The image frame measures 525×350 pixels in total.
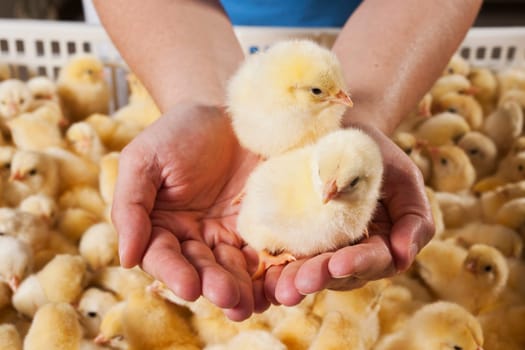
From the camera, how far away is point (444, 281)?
151 cm

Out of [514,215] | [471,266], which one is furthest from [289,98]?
[514,215]

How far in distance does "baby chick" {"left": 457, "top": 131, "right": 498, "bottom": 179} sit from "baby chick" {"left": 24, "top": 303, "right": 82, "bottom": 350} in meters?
1.36

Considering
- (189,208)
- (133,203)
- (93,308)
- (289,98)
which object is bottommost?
(93,308)

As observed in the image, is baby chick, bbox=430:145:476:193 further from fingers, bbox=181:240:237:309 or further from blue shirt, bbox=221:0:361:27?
fingers, bbox=181:240:237:309

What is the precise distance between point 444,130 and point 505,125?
232mm

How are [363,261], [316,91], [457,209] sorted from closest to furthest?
1. [363,261]
2. [316,91]
3. [457,209]

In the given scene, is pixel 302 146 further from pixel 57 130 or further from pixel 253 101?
pixel 57 130

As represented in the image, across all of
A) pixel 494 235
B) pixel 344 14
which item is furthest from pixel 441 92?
pixel 494 235

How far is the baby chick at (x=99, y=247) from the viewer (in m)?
1.52

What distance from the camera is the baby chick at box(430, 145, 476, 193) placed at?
6.09 feet

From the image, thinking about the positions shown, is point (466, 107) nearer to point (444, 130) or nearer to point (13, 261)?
point (444, 130)

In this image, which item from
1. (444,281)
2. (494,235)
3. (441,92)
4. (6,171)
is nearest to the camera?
(444,281)

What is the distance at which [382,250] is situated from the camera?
932 mm

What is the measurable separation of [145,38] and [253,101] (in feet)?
1.66
